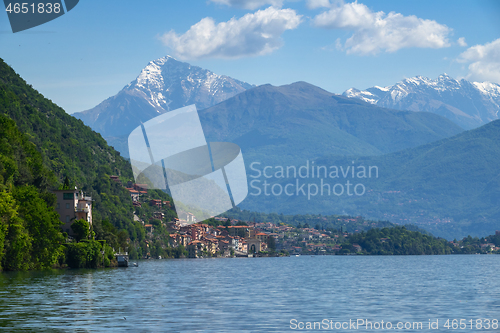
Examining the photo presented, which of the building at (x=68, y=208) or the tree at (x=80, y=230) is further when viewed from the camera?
the building at (x=68, y=208)

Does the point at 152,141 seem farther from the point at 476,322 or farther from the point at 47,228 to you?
the point at 47,228

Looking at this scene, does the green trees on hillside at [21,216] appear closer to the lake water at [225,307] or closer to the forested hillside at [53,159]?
the forested hillside at [53,159]

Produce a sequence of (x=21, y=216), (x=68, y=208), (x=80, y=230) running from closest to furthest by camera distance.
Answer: (x=21, y=216) → (x=80, y=230) → (x=68, y=208)

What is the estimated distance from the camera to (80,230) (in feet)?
258

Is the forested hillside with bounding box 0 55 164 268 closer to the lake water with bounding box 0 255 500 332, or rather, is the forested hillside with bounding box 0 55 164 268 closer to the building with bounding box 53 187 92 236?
the building with bounding box 53 187 92 236

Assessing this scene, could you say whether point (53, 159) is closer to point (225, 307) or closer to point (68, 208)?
point (68, 208)

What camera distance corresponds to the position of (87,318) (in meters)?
27.8

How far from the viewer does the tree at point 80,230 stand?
78500mm

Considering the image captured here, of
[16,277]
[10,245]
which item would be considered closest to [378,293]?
[16,277]

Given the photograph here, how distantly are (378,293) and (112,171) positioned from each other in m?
125

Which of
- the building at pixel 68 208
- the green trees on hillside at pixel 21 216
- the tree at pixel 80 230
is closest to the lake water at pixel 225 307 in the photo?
the green trees on hillside at pixel 21 216

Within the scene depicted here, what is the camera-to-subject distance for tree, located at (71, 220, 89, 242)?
78500 mm

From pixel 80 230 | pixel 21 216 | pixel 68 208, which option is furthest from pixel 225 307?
pixel 68 208

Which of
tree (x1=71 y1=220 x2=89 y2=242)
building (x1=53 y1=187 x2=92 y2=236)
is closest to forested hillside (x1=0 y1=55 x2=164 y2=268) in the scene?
building (x1=53 y1=187 x2=92 y2=236)
